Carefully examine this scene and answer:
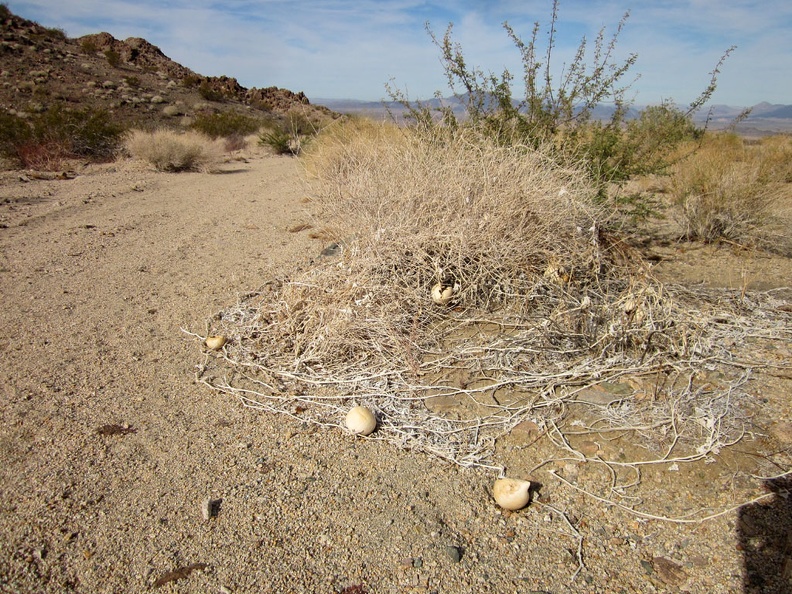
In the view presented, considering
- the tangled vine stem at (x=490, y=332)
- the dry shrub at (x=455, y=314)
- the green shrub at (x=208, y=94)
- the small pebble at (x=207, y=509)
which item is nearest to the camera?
the small pebble at (x=207, y=509)

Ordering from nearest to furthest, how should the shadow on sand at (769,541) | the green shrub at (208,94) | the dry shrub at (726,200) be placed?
the shadow on sand at (769,541) < the dry shrub at (726,200) < the green shrub at (208,94)

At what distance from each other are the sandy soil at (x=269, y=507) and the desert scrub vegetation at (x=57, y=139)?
8.54 m

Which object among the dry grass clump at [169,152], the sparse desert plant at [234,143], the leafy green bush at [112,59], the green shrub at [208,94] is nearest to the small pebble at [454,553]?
the dry grass clump at [169,152]

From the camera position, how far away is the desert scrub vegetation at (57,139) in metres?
9.88

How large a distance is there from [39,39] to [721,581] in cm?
3127

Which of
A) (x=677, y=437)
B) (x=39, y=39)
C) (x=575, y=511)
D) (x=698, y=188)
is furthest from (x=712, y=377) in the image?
(x=39, y=39)

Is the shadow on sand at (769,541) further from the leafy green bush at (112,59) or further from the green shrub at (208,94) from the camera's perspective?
the leafy green bush at (112,59)

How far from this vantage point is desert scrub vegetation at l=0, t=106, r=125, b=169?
9.88 meters

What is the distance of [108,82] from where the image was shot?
22.5 meters

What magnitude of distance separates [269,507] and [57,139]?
11.9 m

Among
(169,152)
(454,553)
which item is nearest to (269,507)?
(454,553)

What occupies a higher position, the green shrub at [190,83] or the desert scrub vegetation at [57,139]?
the green shrub at [190,83]

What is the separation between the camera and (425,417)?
2582 mm

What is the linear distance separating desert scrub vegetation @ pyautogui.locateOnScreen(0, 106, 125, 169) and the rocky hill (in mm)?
5027
